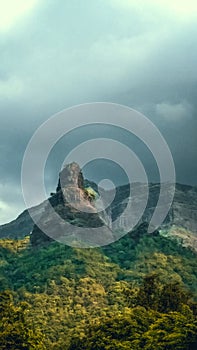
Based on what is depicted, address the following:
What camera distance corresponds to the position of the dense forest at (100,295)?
2844 inches

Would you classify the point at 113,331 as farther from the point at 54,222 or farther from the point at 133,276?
the point at 54,222

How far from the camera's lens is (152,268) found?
533ft

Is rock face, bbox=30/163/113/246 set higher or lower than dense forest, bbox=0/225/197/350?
higher

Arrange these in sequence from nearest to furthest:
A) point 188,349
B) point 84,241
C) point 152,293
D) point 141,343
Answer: point 188,349
point 141,343
point 152,293
point 84,241

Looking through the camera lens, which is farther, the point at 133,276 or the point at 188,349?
the point at 133,276

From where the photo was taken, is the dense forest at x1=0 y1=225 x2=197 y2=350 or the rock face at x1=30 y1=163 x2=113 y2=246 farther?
the rock face at x1=30 y1=163 x2=113 y2=246

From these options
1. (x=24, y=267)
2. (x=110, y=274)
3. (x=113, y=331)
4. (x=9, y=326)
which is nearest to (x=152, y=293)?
(x=113, y=331)

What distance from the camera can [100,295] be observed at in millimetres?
138500

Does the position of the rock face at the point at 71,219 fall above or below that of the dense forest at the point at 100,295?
above

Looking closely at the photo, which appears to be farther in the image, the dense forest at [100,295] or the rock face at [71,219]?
the rock face at [71,219]

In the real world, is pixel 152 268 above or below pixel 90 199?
below

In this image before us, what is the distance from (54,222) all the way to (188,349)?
390 feet

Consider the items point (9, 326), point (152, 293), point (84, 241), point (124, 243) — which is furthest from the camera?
point (124, 243)

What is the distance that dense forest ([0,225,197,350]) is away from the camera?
237 ft
